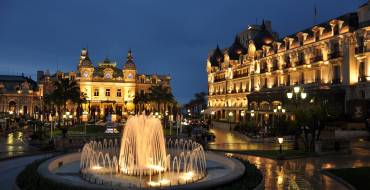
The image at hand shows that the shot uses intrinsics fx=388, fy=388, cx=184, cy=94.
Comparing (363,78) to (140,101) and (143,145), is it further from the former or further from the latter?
(140,101)

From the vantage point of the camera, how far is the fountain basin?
1581cm

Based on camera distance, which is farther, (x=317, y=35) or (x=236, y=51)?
(x=236, y=51)

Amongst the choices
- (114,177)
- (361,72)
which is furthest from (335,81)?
(114,177)

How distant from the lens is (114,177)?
21375 millimetres

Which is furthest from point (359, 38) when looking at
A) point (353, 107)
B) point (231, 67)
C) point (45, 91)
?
Result: point (45, 91)

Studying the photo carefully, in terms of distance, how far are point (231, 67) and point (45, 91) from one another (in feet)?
212

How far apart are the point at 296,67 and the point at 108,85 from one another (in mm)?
64197

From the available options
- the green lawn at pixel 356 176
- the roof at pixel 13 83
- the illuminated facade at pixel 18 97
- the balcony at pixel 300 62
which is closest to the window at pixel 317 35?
the balcony at pixel 300 62

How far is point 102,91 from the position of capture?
11169cm

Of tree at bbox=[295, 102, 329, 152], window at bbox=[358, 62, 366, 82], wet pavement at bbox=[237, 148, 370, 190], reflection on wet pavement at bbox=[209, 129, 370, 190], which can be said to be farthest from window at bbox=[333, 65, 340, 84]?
tree at bbox=[295, 102, 329, 152]

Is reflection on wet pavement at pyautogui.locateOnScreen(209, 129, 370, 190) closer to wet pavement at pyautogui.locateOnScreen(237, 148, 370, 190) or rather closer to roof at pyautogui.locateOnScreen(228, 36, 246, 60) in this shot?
wet pavement at pyautogui.locateOnScreen(237, 148, 370, 190)

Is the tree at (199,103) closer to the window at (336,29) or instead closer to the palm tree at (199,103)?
the palm tree at (199,103)

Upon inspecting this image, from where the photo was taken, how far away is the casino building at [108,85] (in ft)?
362

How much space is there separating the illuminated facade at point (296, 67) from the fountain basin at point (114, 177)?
1218 inches
